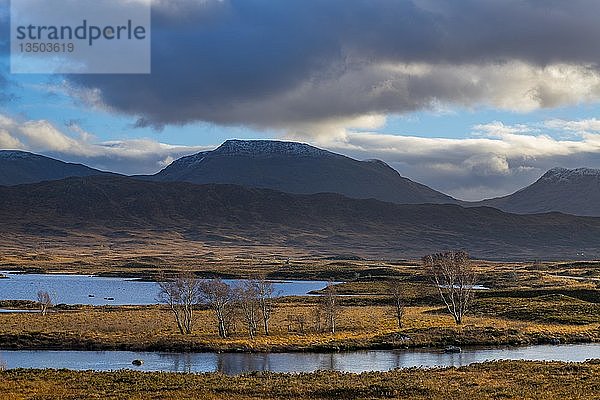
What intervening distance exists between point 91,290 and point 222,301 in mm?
89246

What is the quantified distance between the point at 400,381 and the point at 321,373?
806 cm


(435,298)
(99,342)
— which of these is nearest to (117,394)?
(99,342)

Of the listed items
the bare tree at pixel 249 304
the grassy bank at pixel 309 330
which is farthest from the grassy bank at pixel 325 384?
the bare tree at pixel 249 304

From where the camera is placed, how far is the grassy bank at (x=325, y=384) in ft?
150

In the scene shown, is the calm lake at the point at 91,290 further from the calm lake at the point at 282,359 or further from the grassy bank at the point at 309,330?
A: the calm lake at the point at 282,359

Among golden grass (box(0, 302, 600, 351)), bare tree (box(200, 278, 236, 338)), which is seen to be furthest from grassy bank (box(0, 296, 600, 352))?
bare tree (box(200, 278, 236, 338))

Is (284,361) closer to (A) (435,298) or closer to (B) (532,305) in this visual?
(B) (532,305)

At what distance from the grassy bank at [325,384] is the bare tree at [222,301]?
85.6ft

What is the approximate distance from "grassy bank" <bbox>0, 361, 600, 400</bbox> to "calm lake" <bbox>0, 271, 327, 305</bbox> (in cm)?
8205

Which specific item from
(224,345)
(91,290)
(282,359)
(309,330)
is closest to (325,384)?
(282,359)

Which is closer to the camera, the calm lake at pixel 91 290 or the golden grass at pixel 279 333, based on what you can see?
the golden grass at pixel 279 333

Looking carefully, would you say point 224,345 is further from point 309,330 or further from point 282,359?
point 309,330

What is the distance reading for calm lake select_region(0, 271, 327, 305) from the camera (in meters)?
139

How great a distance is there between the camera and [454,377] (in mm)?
53281
